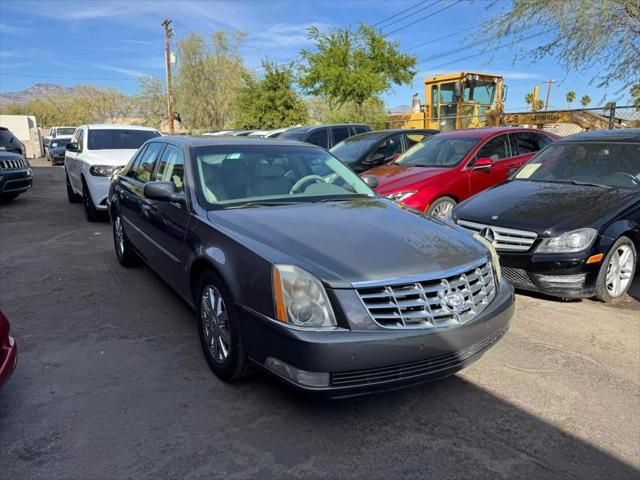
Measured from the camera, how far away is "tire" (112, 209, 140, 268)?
226 inches

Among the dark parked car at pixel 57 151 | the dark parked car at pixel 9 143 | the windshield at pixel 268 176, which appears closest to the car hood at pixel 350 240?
the windshield at pixel 268 176

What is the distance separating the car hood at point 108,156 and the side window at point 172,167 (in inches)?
174

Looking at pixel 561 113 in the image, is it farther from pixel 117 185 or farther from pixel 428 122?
pixel 117 185

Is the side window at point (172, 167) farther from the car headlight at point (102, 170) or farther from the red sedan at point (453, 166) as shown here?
the car headlight at point (102, 170)

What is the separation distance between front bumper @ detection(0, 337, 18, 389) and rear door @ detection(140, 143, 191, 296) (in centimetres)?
119

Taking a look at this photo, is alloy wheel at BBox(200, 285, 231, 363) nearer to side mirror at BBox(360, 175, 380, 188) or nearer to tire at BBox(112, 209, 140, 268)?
side mirror at BBox(360, 175, 380, 188)

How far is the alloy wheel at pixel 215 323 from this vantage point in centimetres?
313

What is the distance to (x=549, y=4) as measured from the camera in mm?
10242

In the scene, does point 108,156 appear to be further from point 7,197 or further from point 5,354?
point 5,354

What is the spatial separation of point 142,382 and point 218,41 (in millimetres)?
43886

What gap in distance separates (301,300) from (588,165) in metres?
4.69

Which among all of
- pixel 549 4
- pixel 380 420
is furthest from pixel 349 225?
pixel 549 4

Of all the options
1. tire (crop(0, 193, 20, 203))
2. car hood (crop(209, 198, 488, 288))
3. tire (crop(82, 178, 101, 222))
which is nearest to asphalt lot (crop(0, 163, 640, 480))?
car hood (crop(209, 198, 488, 288))

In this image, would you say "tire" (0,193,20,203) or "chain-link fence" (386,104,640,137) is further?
"chain-link fence" (386,104,640,137)
